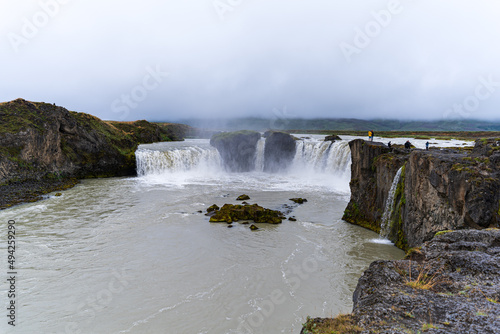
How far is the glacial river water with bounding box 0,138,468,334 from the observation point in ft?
32.0

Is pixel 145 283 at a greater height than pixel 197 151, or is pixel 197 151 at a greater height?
pixel 197 151

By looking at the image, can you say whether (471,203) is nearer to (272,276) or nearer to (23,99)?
(272,276)

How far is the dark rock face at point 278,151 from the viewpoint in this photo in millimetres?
50125

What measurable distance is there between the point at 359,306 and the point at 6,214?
2836cm

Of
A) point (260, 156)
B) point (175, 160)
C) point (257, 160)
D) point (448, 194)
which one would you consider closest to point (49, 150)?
point (175, 160)

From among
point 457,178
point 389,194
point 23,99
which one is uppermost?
point 23,99

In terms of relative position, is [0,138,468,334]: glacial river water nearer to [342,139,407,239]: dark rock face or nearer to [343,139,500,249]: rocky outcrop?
[342,139,407,239]: dark rock face

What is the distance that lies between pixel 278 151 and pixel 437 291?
1804 inches

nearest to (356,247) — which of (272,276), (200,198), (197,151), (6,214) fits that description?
(272,276)

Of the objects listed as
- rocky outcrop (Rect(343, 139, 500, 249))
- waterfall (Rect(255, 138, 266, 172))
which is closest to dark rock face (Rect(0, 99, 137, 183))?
waterfall (Rect(255, 138, 266, 172))

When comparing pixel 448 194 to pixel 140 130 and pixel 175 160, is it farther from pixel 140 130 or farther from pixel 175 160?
pixel 140 130

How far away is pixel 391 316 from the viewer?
15.5 feet

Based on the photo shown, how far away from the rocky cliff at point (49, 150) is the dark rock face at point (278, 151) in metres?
24.6

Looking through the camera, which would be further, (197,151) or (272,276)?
(197,151)
